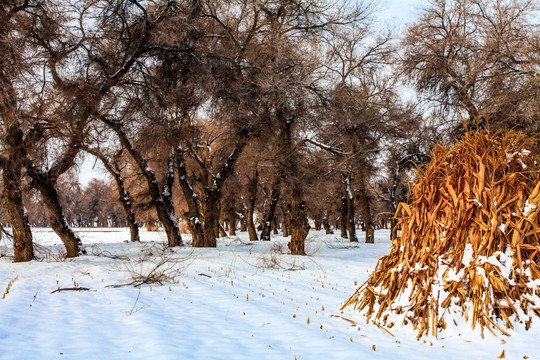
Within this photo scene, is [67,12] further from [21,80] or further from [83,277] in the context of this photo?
[83,277]

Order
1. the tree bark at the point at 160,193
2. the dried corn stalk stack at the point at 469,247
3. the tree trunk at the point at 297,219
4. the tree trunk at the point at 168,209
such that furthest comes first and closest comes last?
1. the tree trunk at the point at 168,209
2. the tree bark at the point at 160,193
3. the tree trunk at the point at 297,219
4. the dried corn stalk stack at the point at 469,247

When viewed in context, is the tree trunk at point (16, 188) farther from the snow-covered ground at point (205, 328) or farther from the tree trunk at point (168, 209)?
the tree trunk at point (168, 209)

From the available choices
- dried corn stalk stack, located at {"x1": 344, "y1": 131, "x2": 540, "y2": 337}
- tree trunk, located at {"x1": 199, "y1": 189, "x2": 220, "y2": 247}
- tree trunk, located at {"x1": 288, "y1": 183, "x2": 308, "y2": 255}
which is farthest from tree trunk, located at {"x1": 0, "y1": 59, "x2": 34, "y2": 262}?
dried corn stalk stack, located at {"x1": 344, "y1": 131, "x2": 540, "y2": 337}

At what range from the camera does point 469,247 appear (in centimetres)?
320

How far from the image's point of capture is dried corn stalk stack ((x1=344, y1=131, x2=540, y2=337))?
9.53 ft

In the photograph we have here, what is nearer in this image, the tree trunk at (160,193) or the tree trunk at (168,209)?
the tree trunk at (160,193)

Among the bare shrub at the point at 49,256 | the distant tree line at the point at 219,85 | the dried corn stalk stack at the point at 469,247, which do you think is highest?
the distant tree line at the point at 219,85

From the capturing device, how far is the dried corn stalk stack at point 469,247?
9.53 ft

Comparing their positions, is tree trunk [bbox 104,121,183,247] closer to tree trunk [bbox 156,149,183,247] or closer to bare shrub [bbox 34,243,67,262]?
tree trunk [bbox 156,149,183,247]

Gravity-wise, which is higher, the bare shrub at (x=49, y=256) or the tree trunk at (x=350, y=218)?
the tree trunk at (x=350, y=218)

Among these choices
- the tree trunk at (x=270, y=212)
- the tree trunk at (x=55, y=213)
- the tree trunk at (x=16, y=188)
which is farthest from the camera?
the tree trunk at (x=270, y=212)

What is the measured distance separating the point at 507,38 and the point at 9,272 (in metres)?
14.0

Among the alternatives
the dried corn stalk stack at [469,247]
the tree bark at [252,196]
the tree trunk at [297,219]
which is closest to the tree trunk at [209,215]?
the tree trunk at [297,219]

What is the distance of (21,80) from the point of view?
819 cm
